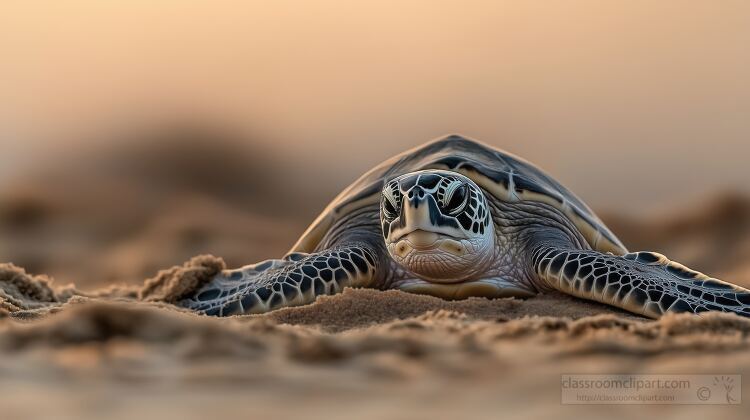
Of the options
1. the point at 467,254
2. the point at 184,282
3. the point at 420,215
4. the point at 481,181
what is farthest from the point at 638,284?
the point at 184,282

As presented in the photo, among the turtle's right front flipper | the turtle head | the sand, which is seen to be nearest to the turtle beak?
the turtle head

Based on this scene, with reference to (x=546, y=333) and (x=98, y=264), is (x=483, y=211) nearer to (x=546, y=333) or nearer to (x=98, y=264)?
(x=546, y=333)

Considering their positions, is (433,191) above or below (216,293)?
above

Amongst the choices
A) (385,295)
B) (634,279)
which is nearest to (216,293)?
(385,295)

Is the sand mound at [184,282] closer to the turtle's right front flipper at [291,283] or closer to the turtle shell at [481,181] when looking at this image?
the turtle's right front flipper at [291,283]

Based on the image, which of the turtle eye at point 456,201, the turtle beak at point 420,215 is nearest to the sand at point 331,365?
the turtle beak at point 420,215

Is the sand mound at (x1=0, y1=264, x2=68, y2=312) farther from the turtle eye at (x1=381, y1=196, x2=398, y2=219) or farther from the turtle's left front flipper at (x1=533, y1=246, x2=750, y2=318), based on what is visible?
the turtle's left front flipper at (x1=533, y1=246, x2=750, y2=318)
